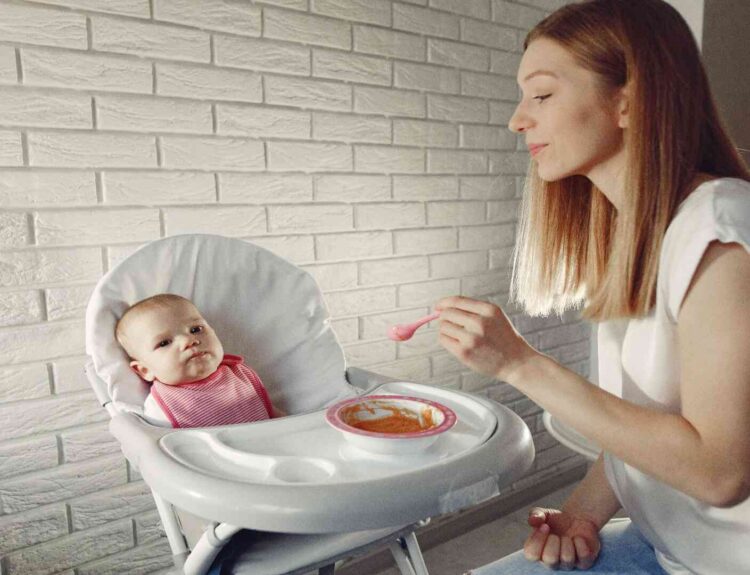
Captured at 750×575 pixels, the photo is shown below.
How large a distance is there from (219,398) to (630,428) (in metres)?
0.64

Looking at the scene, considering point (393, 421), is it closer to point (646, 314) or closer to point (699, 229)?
point (646, 314)

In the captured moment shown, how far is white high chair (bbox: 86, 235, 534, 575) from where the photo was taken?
720 millimetres

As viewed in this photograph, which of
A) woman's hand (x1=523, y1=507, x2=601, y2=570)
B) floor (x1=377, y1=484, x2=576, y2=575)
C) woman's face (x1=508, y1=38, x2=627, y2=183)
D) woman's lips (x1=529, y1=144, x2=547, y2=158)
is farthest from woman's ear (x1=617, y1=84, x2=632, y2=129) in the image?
floor (x1=377, y1=484, x2=576, y2=575)

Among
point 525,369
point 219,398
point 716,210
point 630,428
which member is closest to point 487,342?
point 525,369

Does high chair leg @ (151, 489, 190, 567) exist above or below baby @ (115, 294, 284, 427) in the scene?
below

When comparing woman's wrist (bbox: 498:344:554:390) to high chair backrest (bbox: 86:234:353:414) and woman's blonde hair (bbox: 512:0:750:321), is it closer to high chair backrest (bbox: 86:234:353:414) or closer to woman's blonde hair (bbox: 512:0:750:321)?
woman's blonde hair (bbox: 512:0:750:321)

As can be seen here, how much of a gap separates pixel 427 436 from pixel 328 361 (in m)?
0.41

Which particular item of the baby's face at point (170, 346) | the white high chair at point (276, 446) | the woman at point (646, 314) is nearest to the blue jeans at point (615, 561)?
the woman at point (646, 314)

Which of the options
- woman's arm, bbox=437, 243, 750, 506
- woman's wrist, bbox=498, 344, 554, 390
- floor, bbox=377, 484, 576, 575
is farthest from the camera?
floor, bbox=377, 484, 576, 575

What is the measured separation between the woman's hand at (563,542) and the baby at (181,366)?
480mm

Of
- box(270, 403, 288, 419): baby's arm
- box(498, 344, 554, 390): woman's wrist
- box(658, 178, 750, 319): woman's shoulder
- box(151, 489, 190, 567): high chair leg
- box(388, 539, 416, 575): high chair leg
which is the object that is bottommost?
box(388, 539, 416, 575): high chair leg

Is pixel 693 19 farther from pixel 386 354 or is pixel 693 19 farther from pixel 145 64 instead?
pixel 145 64

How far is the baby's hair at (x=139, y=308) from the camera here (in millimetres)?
1072

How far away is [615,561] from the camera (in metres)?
0.90
